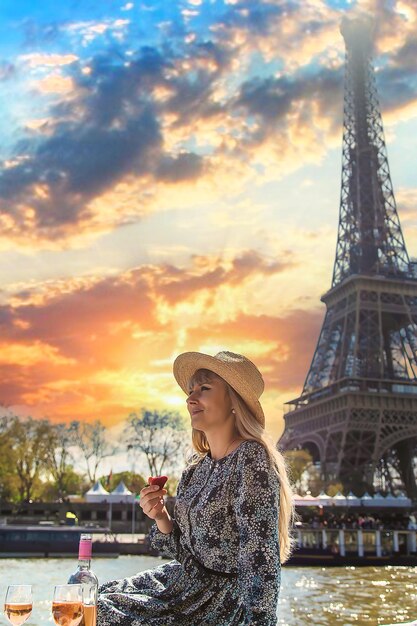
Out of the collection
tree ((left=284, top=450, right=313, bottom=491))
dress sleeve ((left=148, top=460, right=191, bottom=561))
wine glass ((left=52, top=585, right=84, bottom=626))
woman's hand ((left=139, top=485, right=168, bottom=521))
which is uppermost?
tree ((left=284, top=450, right=313, bottom=491))

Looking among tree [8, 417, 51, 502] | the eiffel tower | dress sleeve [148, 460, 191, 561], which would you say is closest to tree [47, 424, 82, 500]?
tree [8, 417, 51, 502]

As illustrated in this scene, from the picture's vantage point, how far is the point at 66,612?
310 centimetres

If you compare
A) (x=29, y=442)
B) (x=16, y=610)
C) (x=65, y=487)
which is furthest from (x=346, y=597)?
(x=65, y=487)

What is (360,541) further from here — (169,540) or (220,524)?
(220,524)

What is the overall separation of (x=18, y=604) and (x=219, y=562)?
4.36 ft

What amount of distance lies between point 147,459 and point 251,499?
58.8 metres

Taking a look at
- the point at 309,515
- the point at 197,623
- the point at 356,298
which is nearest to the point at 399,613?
the point at 197,623

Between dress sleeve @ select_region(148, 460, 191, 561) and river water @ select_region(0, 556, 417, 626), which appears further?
river water @ select_region(0, 556, 417, 626)

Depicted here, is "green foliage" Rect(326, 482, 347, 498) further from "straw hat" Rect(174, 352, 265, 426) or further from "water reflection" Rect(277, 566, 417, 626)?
"straw hat" Rect(174, 352, 265, 426)

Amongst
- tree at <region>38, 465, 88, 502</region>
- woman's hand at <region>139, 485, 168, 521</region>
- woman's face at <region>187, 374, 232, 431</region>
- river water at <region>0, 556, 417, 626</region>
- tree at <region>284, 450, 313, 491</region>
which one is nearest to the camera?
woman's hand at <region>139, 485, 168, 521</region>

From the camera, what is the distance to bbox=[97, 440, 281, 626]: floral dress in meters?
3.90

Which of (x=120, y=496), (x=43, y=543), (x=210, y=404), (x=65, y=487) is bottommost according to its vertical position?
(x=43, y=543)

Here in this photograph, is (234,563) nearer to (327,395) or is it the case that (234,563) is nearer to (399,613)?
(399,613)

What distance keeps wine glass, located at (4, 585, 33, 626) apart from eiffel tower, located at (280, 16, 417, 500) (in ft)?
177
